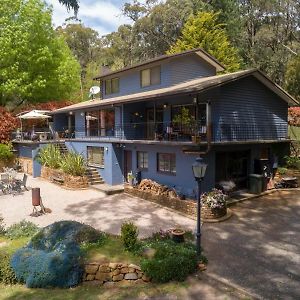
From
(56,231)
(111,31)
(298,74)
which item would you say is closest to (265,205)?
(56,231)

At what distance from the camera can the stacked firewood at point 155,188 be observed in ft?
59.6

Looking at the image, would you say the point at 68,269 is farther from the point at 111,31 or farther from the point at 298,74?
the point at 111,31

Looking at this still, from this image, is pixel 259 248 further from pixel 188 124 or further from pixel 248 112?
pixel 248 112

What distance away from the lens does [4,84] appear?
32.6 meters

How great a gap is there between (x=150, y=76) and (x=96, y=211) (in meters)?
11.7

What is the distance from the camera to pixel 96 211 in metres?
17.1

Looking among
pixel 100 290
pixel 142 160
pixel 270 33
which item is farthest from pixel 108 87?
pixel 270 33

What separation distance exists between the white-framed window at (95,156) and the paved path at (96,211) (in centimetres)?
354

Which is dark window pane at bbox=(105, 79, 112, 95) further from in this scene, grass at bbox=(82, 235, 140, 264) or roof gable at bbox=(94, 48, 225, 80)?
grass at bbox=(82, 235, 140, 264)

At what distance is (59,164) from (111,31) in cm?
4897

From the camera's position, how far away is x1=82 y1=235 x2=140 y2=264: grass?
9.88 meters

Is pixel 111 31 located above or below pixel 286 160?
above

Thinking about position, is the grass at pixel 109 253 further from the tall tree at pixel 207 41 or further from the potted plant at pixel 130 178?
the tall tree at pixel 207 41

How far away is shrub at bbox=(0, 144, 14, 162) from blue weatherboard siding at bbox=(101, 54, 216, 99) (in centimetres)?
1173
